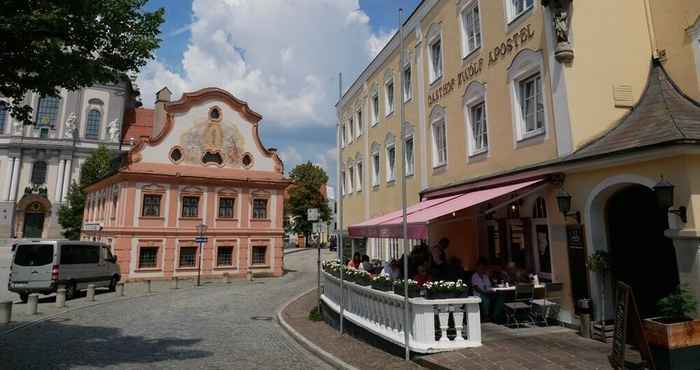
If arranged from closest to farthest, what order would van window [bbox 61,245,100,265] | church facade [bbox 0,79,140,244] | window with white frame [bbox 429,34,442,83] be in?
window with white frame [bbox 429,34,442,83] → van window [bbox 61,245,100,265] → church facade [bbox 0,79,140,244]

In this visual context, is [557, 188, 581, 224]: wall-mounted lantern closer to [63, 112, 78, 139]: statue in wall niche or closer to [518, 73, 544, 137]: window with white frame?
[518, 73, 544, 137]: window with white frame

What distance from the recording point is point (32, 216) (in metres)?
51.5

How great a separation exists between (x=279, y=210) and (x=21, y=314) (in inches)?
677

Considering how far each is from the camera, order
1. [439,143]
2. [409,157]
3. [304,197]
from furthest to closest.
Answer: [304,197] < [409,157] < [439,143]

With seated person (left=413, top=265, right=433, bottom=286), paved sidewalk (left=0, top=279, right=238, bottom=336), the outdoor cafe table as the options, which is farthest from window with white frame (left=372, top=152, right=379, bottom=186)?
the outdoor cafe table

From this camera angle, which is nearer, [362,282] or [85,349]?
[85,349]

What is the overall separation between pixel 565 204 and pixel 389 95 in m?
11.7

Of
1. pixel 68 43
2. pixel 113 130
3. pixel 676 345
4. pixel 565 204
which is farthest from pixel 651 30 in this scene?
pixel 113 130

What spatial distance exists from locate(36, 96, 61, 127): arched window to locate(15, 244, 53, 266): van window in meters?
44.4

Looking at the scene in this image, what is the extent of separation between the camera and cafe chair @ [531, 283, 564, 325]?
8836 mm

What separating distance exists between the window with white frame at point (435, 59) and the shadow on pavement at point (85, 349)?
10930mm

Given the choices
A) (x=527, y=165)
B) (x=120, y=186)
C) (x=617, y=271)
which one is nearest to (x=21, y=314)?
(x=120, y=186)

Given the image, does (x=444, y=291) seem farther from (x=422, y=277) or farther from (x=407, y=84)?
(x=407, y=84)

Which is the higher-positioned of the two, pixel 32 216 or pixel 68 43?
pixel 32 216
